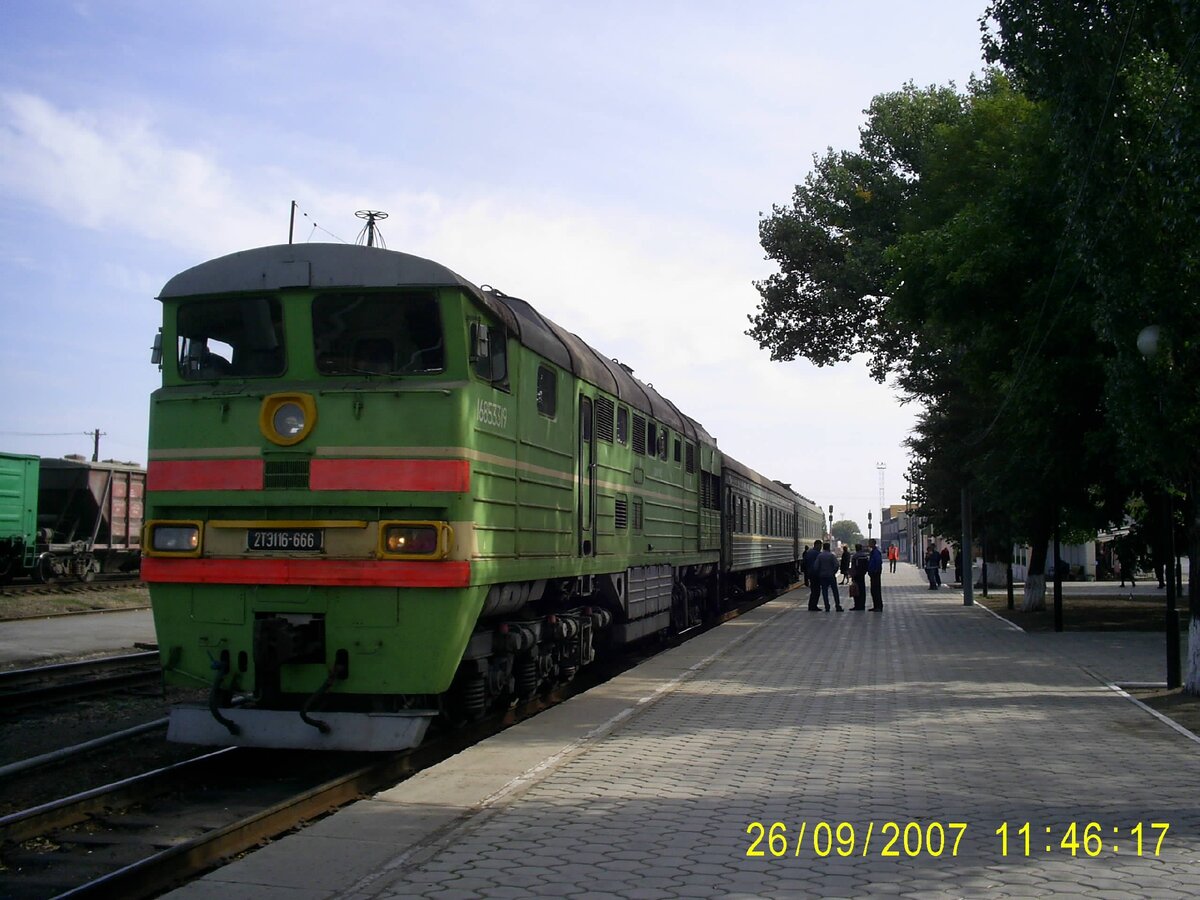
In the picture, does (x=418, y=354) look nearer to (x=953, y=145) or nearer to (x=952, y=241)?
(x=952, y=241)

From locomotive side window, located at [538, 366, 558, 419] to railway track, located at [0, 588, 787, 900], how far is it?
2.92 metres

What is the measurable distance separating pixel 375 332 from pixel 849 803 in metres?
4.67

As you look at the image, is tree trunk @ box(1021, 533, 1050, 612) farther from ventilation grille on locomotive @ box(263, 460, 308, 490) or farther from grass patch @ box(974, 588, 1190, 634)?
ventilation grille on locomotive @ box(263, 460, 308, 490)

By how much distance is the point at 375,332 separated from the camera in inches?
333

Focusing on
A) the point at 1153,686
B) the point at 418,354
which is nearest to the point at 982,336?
the point at 1153,686

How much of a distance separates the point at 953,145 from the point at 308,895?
21812 mm

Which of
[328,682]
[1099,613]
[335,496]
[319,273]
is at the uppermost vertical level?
[319,273]

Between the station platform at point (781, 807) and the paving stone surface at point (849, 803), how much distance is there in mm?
21

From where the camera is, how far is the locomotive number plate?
7949 millimetres

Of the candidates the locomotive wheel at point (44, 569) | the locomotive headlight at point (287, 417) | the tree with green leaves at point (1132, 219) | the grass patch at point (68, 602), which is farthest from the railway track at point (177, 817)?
the locomotive wheel at point (44, 569)

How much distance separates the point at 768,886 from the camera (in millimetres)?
5113

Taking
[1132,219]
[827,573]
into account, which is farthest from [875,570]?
[1132,219]

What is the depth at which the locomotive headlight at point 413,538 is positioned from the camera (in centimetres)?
781

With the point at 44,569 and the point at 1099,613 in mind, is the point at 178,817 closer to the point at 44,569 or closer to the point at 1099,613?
the point at 1099,613
